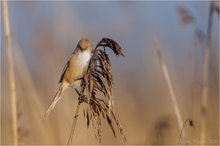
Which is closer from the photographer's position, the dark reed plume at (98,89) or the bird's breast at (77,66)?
the dark reed plume at (98,89)

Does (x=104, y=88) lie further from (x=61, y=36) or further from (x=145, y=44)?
(x=145, y=44)

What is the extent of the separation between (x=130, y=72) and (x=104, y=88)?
3859 mm

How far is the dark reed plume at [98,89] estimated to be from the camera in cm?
142

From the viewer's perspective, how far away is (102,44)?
1410mm

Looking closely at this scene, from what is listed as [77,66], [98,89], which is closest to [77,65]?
[77,66]

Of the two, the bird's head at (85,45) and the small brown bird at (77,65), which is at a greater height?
the bird's head at (85,45)

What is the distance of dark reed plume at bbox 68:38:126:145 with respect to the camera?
1.42m

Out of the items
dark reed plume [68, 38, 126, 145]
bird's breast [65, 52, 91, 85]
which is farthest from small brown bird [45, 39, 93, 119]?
dark reed plume [68, 38, 126, 145]

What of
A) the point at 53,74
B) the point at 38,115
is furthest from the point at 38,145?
the point at 38,115

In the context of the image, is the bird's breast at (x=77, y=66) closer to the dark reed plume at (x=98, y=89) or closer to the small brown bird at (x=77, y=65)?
the small brown bird at (x=77, y=65)

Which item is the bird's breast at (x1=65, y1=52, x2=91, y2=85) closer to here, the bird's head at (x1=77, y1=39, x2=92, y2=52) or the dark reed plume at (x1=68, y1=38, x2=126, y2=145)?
the bird's head at (x1=77, y1=39, x2=92, y2=52)

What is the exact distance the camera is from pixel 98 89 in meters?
1.47

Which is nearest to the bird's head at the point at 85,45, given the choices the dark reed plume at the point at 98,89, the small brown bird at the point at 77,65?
the small brown bird at the point at 77,65

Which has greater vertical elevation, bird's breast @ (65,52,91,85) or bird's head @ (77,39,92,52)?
bird's head @ (77,39,92,52)
